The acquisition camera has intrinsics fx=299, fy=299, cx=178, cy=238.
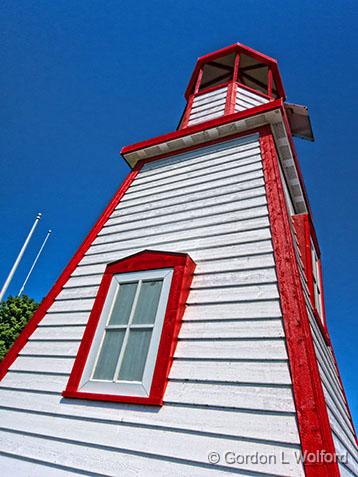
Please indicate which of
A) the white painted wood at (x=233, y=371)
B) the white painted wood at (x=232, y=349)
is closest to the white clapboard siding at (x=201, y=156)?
A: the white painted wood at (x=232, y=349)

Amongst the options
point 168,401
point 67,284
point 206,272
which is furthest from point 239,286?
point 67,284

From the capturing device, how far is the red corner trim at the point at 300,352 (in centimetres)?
187

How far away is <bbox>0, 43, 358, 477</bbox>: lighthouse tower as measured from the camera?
2115 millimetres

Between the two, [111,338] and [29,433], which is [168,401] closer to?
[111,338]

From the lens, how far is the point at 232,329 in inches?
104

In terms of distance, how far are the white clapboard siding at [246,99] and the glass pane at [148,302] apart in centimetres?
449

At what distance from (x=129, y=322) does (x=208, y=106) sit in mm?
5196

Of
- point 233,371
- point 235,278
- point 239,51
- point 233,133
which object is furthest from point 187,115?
point 233,371

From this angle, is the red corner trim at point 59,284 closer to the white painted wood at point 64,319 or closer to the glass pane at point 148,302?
the white painted wood at point 64,319

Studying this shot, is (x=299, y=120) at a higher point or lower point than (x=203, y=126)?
higher

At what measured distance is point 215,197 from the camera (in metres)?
4.01

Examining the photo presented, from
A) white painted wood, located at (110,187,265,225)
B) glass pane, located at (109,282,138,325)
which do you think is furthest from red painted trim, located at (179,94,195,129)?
glass pane, located at (109,282,138,325)

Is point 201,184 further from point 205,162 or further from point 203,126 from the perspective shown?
point 203,126

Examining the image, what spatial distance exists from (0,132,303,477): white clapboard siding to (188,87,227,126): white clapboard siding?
234 centimetres
